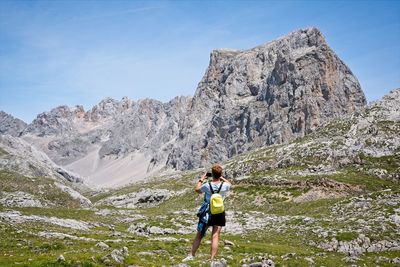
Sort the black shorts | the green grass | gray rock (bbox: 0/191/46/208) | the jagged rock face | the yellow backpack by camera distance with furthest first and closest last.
Result: the jagged rock face, the green grass, gray rock (bbox: 0/191/46/208), the black shorts, the yellow backpack

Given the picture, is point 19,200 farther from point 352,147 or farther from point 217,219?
point 352,147

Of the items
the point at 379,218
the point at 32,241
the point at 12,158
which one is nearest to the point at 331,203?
the point at 379,218

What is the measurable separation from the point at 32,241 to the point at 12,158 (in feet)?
300

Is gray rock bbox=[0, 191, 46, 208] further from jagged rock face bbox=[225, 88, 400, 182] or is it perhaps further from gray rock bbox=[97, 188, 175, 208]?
jagged rock face bbox=[225, 88, 400, 182]

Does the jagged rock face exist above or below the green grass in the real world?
above

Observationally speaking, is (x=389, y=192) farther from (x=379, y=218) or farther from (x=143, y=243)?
(x=143, y=243)

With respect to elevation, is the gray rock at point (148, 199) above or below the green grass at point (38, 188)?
below

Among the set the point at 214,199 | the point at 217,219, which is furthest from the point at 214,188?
the point at 217,219

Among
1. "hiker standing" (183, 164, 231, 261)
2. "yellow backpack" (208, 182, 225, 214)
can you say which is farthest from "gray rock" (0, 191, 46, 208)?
"yellow backpack" (208, 182, 225, 214)

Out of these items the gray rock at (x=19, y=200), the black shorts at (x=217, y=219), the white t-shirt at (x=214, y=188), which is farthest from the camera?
the gray rock at (x=19, y=200)

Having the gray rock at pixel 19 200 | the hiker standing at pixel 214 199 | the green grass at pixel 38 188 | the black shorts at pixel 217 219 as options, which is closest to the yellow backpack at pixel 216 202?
the hiker standing at pixel 214 199

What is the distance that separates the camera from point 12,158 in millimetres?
113875

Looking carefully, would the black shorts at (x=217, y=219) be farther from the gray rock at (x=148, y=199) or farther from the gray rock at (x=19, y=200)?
the gray rock at (x=148, y=199)

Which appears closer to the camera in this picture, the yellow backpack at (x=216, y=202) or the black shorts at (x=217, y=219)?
the yellow backpack at (x=216, y=202)
